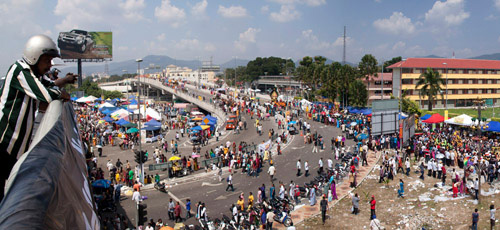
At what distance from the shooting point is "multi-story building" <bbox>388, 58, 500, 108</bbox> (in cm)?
6738

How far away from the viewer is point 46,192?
121cm

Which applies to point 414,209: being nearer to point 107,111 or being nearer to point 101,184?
point 101,184

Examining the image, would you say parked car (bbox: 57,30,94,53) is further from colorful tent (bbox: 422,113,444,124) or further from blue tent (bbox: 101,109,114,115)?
colorful tent (bbox: 422,113,444,124)

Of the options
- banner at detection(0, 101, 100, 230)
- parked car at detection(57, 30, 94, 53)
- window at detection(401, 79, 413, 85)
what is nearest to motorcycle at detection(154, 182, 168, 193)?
banner at detection(0, 101, 100, 230)

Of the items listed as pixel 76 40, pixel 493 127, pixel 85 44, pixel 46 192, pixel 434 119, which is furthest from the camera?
pixel 85 44

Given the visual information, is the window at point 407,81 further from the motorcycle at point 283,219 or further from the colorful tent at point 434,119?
the motorcycle at point 283,219

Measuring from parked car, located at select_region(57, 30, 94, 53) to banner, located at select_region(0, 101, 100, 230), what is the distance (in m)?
94.1

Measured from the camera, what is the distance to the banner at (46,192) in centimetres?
105

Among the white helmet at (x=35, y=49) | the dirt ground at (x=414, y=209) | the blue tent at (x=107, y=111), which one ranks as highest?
the white helmet at (x=35, y=49)

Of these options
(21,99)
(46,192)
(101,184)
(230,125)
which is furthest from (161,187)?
(46,192)

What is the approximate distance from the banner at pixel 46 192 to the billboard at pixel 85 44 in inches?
3674

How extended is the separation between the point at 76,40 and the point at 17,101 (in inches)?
3713

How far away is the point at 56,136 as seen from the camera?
6.00ft

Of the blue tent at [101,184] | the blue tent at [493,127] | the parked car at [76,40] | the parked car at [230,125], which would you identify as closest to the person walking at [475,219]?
the blue tent at [101,184]
